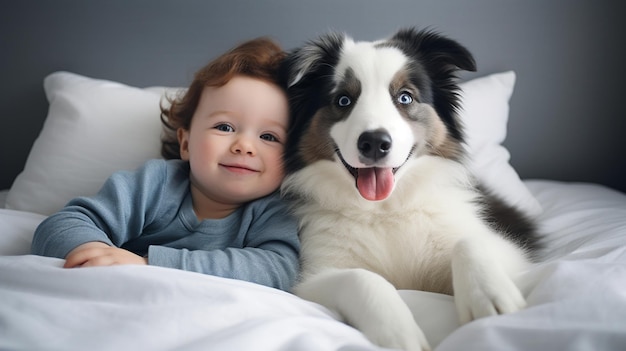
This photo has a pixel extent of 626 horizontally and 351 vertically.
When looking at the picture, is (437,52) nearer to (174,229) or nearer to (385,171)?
(385,171)

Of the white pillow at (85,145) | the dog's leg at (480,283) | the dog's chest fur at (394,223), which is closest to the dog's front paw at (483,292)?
the dog's leg at (480,283)

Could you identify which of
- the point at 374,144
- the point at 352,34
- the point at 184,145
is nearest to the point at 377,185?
the point at 374,144

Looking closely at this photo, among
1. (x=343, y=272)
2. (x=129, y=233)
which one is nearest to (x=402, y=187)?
(x=343, y=272)

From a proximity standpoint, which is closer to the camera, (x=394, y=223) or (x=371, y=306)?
(x=371, y=306)

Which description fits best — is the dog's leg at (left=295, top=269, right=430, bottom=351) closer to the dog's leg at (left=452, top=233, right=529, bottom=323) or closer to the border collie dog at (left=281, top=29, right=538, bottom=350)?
the border collie dog at (left=281, top=29, right=538, bottom=350)

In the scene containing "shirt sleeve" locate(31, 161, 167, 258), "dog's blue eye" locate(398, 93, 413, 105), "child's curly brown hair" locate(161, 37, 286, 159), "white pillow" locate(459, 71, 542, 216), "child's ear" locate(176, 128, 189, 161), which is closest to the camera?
"shirt sleeve" locate(31, 161, 167, 258)

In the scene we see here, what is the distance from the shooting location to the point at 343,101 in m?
1.93

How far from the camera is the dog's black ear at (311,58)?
1987mm

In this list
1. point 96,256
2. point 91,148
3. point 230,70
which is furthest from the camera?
point 91,148

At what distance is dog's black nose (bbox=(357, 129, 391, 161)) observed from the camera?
5.49 ft

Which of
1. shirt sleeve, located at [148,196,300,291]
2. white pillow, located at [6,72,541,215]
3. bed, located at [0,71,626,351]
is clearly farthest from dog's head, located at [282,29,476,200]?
white pillow, located at [6,72,541,215]

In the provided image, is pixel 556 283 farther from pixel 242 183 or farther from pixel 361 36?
pixel 361 36

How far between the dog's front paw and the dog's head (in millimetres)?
456

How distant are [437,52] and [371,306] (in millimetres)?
1194
